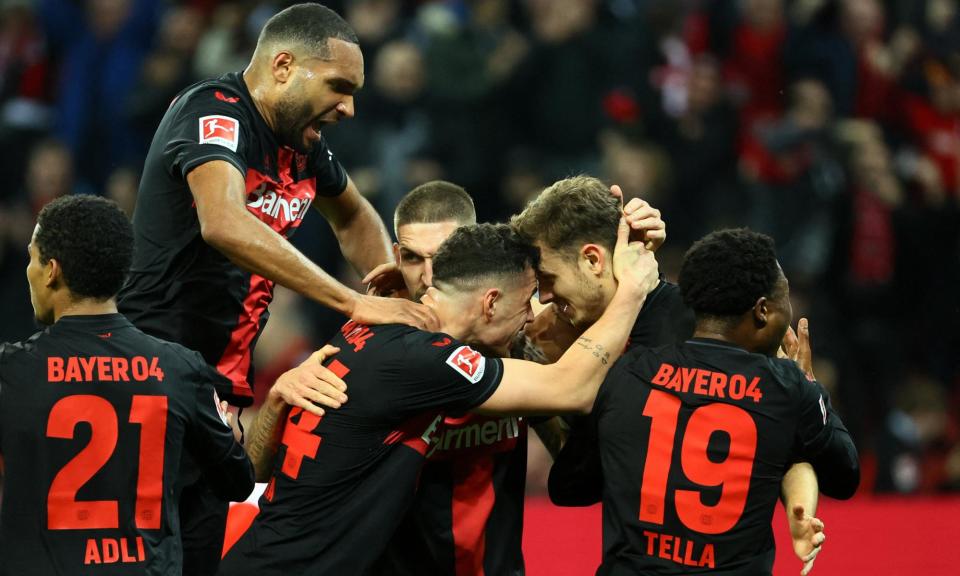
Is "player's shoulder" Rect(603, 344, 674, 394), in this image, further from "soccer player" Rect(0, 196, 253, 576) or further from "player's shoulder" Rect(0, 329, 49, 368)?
"player's shoulder" Rect(0, 329, 49, 368)

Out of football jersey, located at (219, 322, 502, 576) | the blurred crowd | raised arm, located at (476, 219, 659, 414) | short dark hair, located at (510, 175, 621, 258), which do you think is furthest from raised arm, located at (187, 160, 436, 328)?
the blurred crowd

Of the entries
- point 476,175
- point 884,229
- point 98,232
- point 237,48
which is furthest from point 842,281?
point 98,232

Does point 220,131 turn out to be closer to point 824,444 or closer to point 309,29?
point 309,29

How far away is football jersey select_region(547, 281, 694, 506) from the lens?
378 cm

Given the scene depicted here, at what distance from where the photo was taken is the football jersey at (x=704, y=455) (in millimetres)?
3477

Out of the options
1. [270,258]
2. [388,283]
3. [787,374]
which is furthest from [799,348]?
[270,258]

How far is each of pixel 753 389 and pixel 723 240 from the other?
418 millimetres

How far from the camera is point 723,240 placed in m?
3.64

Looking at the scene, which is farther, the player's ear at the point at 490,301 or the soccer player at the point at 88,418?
the player's ear at the point at 490,301

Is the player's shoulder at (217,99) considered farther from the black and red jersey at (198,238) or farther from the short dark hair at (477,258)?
the short dark hair at (477,258)

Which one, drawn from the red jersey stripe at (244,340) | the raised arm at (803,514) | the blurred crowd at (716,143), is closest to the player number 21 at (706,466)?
the raised arm at (803,514)

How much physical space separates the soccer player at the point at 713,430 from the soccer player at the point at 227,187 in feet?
3.31

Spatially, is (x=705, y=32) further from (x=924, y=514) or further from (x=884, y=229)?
(x=924, y=514)

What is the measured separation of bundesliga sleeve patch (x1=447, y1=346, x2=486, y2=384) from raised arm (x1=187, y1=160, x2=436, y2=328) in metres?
0.20
